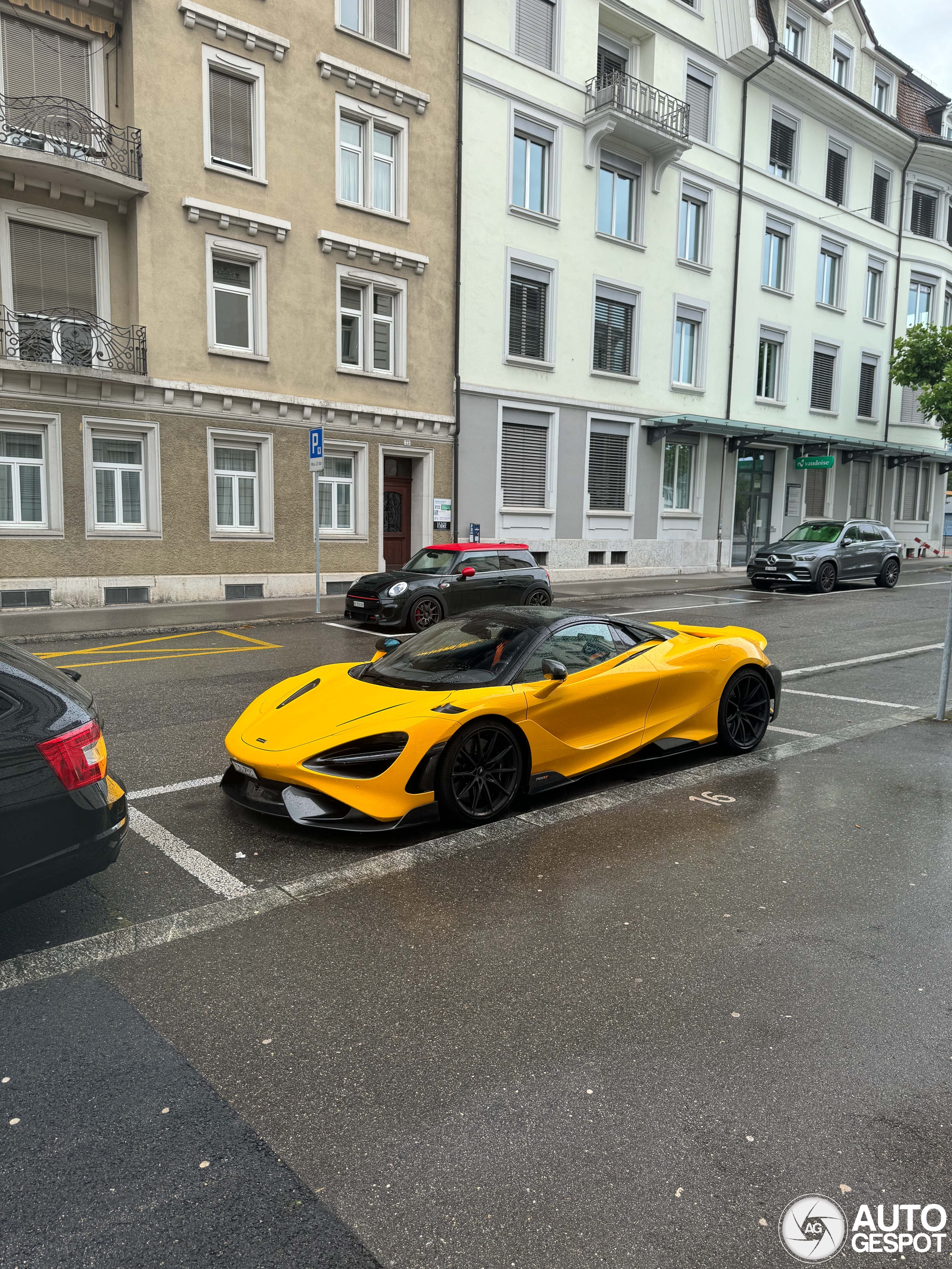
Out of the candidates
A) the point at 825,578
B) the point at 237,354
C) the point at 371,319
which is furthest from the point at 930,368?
the point at 237,354

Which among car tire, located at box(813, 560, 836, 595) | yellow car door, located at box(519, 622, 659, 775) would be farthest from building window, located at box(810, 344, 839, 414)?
yellow car door, located at box(519, 622, 659, 775)

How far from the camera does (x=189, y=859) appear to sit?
486 cm

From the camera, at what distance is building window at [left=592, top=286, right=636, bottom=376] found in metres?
25.0

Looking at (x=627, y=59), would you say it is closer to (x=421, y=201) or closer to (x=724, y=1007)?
(x=421, y=201)

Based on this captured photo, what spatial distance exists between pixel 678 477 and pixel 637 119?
9.91 metres

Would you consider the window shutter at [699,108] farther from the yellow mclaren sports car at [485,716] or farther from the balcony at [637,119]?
the yellow mclaren sports car at [485,716]

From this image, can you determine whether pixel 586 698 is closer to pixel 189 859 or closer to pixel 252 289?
pixel 189 859

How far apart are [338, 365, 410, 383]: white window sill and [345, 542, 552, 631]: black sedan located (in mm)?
6319

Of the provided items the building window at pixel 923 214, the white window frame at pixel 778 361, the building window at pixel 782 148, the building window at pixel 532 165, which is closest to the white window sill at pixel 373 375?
the building window at pixel 532 165

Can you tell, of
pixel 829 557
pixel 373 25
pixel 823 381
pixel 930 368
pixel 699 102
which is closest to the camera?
pixel 373 25

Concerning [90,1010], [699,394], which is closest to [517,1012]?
[90,1010]

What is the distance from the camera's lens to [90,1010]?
11.1ft

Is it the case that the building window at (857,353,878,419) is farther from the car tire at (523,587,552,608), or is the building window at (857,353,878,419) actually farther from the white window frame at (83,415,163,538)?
the white window frame at (83,415,163,538)

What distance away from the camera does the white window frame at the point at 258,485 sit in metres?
18.2
